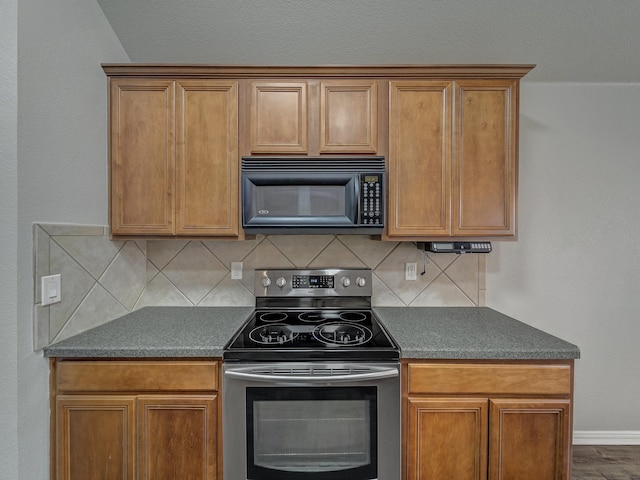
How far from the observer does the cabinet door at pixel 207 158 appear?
1.64 metres

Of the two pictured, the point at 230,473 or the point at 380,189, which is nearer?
the point at 230,473

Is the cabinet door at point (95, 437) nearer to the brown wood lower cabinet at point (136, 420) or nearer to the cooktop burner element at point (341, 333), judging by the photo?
the brown wood lower cabinet at point (136, 420)

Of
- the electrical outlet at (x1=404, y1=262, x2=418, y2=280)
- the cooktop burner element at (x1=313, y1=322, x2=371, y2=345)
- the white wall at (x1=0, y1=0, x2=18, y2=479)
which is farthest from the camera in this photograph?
the electrical outlet at (x1=404, y1=262, x2=418, y2=280)

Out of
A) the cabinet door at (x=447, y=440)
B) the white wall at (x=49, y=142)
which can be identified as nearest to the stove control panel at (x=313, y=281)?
the cabinet door at (x=447, y=440)

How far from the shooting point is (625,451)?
2.00 metres

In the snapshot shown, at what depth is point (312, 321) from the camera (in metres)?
1.76

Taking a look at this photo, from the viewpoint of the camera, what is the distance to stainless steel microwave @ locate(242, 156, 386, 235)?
1.60 metres

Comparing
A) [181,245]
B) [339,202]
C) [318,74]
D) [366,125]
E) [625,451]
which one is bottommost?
[625,451]

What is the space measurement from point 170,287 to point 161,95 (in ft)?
3.81

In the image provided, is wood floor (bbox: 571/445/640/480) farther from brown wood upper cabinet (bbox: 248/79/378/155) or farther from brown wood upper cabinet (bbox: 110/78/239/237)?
brown wood upper cabinet (bbox: 110/78/239/237)

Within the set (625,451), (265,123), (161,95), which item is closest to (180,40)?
(161,95)

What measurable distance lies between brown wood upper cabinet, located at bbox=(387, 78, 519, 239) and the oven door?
0.80m

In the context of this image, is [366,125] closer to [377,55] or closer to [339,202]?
[339,202]

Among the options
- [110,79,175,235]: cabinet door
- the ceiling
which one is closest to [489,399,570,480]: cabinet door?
[110,79,175,235]: cabinet door
